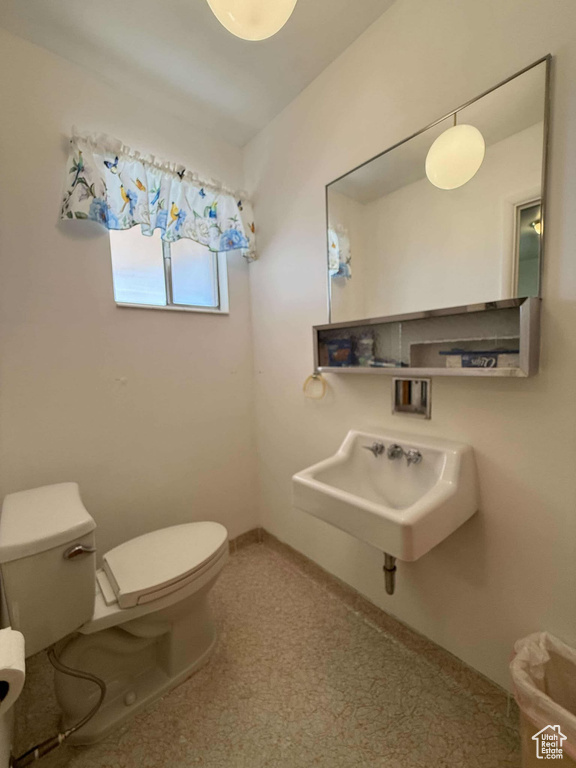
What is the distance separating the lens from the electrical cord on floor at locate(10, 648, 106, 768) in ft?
3.01

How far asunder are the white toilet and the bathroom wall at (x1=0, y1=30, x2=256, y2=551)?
263mm

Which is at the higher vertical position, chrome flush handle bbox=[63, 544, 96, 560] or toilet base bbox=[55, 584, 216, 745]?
chrome flush handle bbox=[63, 544, 96, 560]

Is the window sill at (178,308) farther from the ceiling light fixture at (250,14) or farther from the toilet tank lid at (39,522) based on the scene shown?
the ceiling light fixture at (250,14)

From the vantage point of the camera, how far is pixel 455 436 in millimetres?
1157

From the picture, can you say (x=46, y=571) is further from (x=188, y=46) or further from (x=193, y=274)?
(x=188, y=46)

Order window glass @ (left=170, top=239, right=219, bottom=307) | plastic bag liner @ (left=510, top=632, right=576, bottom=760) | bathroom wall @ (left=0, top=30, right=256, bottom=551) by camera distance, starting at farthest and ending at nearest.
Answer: window glass @ (left=170, top=239, right=219, bottom=307) → bathroom wall @ (left=0, top=30, right=256, bottom=551) → plastic bag liner @ (left=510, top=632, right=576, bottom=760)

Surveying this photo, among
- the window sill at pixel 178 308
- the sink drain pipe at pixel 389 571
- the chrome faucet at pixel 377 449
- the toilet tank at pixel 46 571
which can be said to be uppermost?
the window sill at pixel 178 308

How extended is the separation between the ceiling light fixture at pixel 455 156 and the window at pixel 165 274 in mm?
1179

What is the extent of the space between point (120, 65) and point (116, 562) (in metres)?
2.08

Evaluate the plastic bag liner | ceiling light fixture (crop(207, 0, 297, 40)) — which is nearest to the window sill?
ceiling light fixture (crop(207, 0, 297, 40))

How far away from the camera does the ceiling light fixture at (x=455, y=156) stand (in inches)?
40.3

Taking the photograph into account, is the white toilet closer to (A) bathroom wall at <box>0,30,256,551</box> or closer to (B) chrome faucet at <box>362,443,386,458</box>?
(A) bathroom wall at <box>0,30,256,551</box>

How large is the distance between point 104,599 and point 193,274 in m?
1.60

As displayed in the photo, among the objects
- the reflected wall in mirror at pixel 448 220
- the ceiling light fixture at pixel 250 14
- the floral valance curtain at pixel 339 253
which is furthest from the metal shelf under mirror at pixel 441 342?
the ceiling light fixture at pixel 250 14
